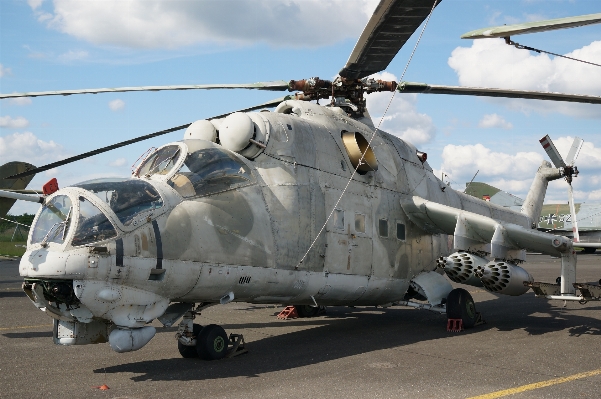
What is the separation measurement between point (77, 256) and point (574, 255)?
9.35 metres

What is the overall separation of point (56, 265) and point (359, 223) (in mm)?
6094

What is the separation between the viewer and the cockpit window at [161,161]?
32.2 ft

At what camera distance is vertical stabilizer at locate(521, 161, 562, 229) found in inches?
731

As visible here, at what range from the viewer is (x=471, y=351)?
10766 millimetres

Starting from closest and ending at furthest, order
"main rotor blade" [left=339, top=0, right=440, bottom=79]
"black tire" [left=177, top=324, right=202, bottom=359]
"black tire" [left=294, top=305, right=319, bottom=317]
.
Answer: "main rotor blade" [left=339, top=0, right=440, bottom=79] < "black tire" [left=177, top=324, right=202, bottom=359] < "black tire" [left=294, top=305, right=319, bottom=317]

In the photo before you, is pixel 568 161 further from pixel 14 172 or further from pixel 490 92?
pixel 14 172

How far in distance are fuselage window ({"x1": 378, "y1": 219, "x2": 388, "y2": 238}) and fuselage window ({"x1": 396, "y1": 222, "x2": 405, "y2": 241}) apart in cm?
43

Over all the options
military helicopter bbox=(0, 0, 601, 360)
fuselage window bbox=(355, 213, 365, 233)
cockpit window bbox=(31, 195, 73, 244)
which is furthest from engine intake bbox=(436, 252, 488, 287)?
cockpit window bbox=(31, 195, 73, 244)

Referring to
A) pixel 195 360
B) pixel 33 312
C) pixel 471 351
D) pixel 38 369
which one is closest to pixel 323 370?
pixel 195 360

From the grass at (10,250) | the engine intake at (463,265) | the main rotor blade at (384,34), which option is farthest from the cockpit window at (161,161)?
the grass at (10,250)

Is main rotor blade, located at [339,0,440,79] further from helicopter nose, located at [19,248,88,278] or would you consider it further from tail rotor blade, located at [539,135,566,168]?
tail rotor blade, located at [539,135,566,168]

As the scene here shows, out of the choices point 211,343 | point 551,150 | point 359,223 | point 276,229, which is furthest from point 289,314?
point 551,150

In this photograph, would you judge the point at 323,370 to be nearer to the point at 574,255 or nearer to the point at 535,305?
the point at 574,255

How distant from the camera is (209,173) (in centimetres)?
984
